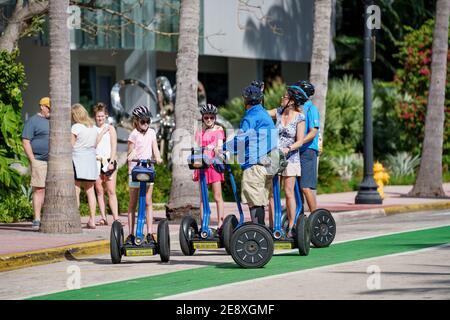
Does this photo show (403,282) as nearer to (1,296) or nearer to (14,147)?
(1,296)

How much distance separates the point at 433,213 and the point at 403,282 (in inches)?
416

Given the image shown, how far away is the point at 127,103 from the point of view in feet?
112

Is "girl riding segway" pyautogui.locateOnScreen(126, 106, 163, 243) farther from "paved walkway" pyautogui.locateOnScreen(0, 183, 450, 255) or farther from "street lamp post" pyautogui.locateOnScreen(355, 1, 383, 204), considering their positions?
"street lamp post" pyautogui.locateOnScreen(355, 1, 383, 204)

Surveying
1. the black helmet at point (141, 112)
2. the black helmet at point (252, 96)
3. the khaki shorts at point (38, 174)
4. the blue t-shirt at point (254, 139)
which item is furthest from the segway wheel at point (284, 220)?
the khaki shorts at point (38, 174)

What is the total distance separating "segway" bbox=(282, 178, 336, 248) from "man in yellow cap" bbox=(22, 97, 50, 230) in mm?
4581

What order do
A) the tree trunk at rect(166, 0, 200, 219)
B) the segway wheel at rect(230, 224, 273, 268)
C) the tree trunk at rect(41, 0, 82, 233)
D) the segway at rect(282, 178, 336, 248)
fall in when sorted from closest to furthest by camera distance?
the segway wheel at rect(230, 224, 273, 268) < the segway at rect(282, 178, 336, 248) < the tree trunk at rect(41, 0, 82, 233) < the tree trunk at rect(166, 0, 200, 219)

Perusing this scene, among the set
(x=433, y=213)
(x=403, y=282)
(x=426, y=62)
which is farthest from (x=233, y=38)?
(x=403, y=282)

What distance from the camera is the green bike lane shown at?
38.5 ft

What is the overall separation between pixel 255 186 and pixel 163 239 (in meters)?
1.28

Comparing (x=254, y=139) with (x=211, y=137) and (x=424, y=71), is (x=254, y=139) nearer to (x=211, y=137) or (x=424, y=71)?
(x=211, y=137)

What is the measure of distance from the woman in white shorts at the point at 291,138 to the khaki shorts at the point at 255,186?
1.16 metres

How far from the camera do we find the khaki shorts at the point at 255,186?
547 inches

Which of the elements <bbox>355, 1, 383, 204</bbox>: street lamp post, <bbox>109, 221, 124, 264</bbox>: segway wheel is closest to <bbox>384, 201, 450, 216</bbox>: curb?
<bbox>355, 1, 383, 204</bbox>: street lamp post

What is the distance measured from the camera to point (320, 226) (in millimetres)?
15469
